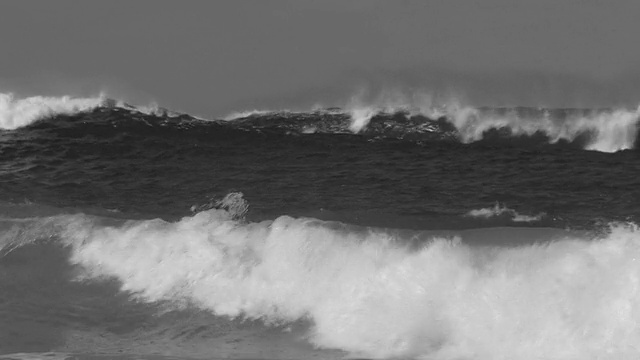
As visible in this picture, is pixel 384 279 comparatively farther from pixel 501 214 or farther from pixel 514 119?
pixel 514 119

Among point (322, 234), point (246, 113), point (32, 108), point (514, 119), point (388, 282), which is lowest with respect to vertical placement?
point (388, 282)

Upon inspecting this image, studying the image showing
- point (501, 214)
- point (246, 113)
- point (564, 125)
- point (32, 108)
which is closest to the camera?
point (501, 214)

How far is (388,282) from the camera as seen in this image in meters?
10.0

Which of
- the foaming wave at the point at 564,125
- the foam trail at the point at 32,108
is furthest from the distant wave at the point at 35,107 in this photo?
the foaming wave at the point at 564,125

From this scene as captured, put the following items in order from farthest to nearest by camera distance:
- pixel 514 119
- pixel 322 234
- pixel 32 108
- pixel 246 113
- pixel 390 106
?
pixel 32 108 → pixel 246 113 → pixel 390 106 → pixel 514 119 → pixel 322 234

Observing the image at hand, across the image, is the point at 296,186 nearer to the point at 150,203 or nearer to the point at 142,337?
the point at 150,203

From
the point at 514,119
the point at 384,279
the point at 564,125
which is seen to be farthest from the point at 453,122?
the point at 384,279

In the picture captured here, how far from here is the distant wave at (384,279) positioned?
9.11m

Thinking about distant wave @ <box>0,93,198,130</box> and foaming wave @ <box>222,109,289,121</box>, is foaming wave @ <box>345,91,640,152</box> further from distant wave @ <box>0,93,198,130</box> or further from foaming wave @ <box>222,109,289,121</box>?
distant wave @ <box>0,93,198,130</box>

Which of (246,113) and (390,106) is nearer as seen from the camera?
(390,106)

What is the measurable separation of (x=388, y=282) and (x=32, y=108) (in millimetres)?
6939

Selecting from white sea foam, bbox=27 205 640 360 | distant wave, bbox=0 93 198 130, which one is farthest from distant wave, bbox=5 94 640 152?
white sea foam, bbox=27 205 640 360

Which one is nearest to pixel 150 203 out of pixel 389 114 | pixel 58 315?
pixel 58 315

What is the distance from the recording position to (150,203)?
11.7 metres
